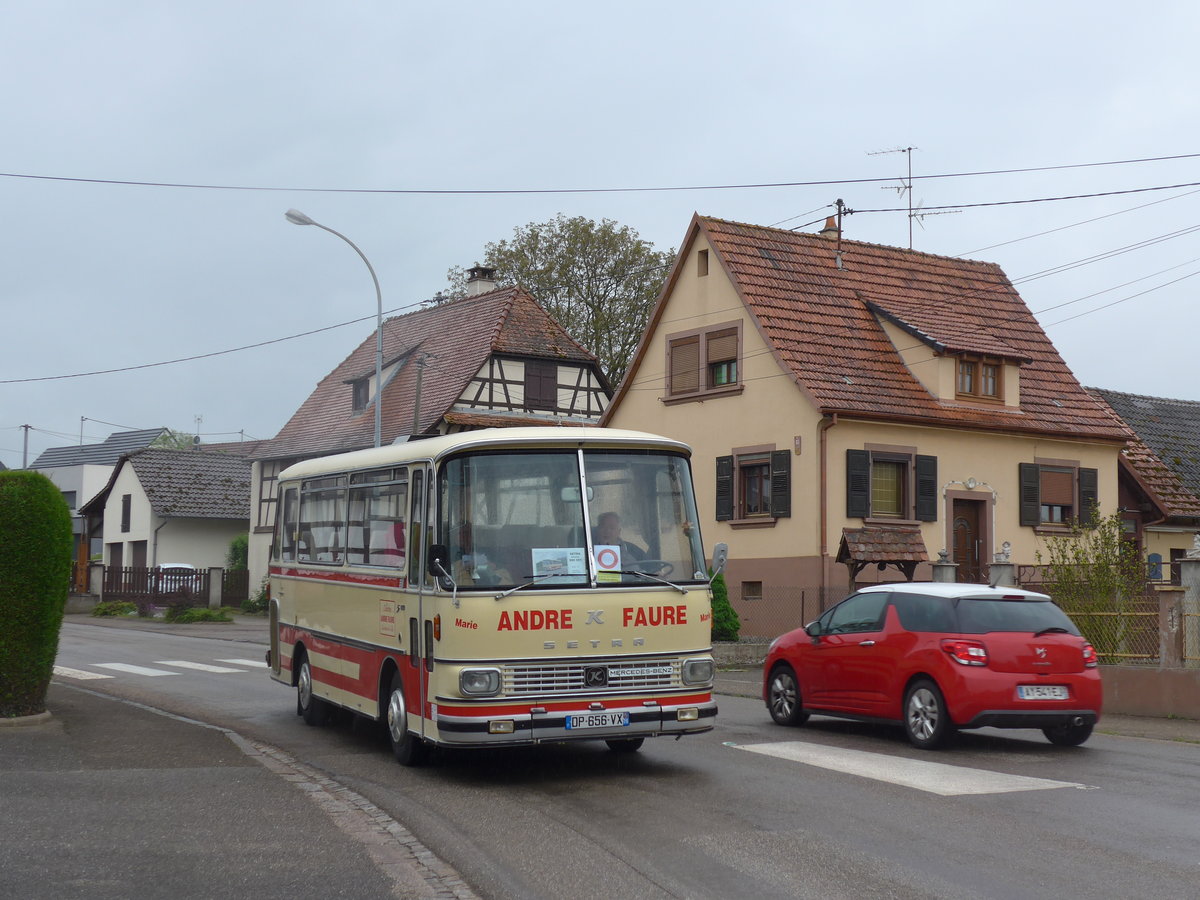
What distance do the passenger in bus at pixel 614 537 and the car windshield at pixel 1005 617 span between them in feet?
11.9

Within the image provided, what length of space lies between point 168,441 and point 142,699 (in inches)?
4137

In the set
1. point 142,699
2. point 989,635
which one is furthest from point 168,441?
point 989,635

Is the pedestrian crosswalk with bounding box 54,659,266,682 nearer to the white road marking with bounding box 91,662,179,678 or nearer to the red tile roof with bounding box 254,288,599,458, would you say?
the white road marking with bounding box 91,662,179,678

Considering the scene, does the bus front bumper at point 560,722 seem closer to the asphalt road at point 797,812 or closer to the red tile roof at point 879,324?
the asphalt road at point 797,812

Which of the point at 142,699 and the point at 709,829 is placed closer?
the point at 709,829

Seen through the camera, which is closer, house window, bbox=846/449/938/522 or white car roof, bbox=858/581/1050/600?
white car roof, bbox=858/581/1050/600

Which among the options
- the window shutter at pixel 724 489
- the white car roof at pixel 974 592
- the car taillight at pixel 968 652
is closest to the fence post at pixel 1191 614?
the white car roof at pixel 974 592

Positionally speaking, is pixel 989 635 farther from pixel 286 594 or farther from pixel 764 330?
pixel 764 330

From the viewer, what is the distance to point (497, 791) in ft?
35.8

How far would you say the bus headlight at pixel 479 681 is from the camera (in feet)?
35.7

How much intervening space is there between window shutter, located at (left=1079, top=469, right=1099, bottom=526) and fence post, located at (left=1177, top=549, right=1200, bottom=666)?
714 inches

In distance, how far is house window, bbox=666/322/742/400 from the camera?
3378 centimetres

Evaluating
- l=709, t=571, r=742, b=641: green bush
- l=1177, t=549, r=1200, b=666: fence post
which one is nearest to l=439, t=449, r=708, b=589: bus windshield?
l=1177, t=549, r=1200, b=666: fence post

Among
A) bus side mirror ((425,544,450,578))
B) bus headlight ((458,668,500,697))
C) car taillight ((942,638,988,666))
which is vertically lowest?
bus headlight ((458,668,500,697))
